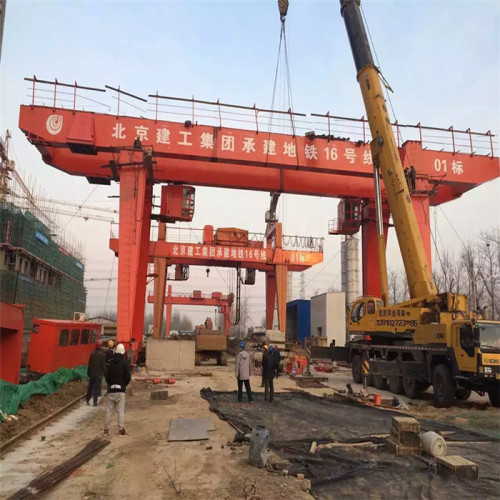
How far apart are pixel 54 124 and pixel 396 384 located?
46.3 feet

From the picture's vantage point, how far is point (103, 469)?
510 cm

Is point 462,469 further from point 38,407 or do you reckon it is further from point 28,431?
point 38,407

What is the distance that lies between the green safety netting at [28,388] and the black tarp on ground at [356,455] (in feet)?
12.0

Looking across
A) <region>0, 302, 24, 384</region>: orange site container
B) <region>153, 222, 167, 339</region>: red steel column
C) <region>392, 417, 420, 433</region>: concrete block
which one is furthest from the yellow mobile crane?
<region>153, 222, 167, 339</region>: red steel column

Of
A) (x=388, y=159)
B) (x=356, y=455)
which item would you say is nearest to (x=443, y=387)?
(x=356, y=455)

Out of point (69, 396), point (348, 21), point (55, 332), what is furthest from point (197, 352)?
point (348, 21)

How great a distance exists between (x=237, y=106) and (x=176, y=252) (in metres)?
13.8

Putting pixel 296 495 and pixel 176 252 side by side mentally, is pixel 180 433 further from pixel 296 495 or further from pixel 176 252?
pixel 176 252

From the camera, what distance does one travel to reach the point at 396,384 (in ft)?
41.4

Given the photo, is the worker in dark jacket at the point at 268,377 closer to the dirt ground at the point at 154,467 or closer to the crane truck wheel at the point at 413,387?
the dirt ground at the point at 154,467

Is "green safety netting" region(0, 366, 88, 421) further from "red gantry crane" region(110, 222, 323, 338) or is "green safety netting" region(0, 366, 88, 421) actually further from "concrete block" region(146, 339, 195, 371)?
"red gantry crane" region(110, 222, 323, 338)

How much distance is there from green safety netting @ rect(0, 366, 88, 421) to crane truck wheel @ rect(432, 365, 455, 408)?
9157mm

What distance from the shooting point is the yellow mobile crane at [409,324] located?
991 centimetres

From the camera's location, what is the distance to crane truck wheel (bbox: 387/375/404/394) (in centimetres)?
1249
